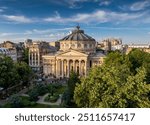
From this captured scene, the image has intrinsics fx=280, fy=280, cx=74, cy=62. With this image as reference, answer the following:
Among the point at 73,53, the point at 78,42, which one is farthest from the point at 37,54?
the point at 78,42

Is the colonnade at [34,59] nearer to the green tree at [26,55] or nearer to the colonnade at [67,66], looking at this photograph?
the green tree at [26,55]

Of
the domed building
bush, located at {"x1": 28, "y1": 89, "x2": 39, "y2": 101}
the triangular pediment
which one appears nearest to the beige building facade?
the domed building

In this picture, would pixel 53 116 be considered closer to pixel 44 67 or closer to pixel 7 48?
pixel 44 67

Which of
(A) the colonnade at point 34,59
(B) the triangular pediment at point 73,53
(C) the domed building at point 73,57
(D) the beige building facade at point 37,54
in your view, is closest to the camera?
(C) the domed building at point 73,57

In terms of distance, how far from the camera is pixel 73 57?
2936 cm

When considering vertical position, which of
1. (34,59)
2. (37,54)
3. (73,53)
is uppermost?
(73,53)

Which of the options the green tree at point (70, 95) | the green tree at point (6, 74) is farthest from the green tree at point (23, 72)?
the green tree at point (70, 95)

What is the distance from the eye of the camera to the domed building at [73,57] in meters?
28.9

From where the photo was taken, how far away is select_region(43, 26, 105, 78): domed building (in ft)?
94.7

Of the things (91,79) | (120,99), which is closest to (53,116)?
(120,99)

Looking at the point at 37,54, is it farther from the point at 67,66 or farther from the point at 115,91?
the point at 115,91

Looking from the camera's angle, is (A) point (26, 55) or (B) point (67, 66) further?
(A) point (26, 55)

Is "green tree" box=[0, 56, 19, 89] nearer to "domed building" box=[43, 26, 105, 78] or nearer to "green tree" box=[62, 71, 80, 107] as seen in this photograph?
"green tree" box=[62, 71, 80, 107]

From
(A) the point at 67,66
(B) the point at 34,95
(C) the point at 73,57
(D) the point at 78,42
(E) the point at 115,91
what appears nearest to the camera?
(E) the point at 115,91
